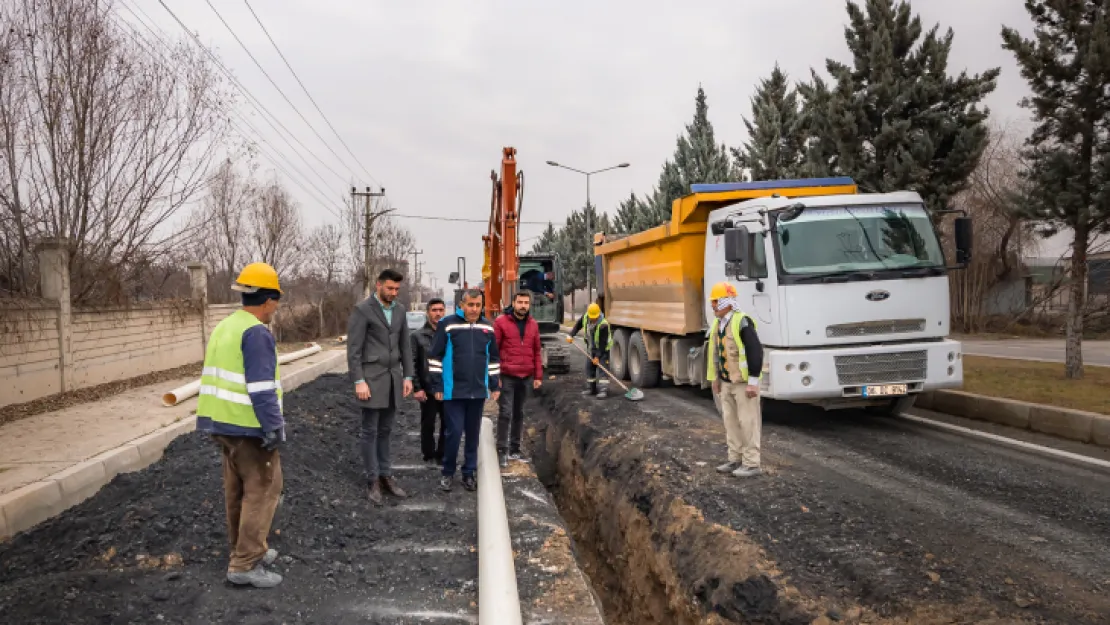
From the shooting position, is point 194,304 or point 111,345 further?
point 194,304

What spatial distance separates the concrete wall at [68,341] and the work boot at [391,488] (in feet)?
20.8

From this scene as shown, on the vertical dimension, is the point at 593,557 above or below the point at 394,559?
below

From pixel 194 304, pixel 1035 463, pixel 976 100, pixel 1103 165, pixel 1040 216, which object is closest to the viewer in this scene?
pixel 1035 463

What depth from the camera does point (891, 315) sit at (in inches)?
323

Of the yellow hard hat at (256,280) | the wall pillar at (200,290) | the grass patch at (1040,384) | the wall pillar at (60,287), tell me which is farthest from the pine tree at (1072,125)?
the wall pillar at (200,290)

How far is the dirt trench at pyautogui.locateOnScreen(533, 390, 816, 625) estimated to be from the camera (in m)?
4.50

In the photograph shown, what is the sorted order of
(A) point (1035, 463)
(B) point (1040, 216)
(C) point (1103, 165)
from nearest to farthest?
(A) point (1035, 463) → (C) point (1103, 165) → (B) point (1040, 216)

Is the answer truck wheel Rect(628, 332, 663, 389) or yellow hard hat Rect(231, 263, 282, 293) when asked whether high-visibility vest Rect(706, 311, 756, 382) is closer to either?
yellow hard hat Rect(231, 263, 282, 293)

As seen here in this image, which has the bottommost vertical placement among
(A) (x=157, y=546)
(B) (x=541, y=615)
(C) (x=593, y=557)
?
(C) (x=593, y=557)

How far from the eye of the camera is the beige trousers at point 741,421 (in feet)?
21.1

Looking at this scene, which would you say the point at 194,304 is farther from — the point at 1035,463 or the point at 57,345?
the point at 1035,463

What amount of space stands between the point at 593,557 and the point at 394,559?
137 inches

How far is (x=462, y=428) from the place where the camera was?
649 centimetres

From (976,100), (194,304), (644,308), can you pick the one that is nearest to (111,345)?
(194,304)
